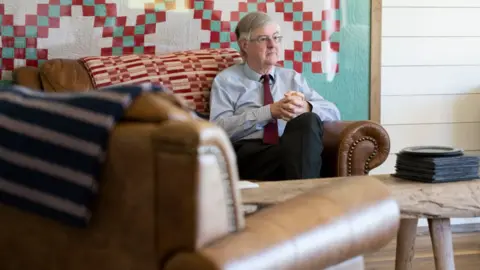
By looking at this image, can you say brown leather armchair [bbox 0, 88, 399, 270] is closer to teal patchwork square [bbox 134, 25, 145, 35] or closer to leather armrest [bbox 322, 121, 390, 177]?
leather armrest [bbox 322, 121, 390, 177]

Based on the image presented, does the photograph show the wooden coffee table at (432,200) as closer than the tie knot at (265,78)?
Yes

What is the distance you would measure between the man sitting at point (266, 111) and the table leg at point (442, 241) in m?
0.73

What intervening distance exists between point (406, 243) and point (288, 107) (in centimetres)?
81

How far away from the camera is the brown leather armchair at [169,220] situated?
2.90ft

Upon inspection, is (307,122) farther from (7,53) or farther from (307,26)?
(7,53)

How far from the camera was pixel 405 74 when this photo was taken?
146 inches

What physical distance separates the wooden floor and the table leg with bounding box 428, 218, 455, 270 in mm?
883

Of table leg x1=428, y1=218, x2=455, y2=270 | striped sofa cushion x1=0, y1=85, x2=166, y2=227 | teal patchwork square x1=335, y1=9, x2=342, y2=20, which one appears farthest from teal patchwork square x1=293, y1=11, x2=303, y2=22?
striped sofa cushion x1=0, y1=85, x2=166, y2=227

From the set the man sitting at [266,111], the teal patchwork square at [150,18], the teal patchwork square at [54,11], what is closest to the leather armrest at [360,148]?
the man sitting at [266,111]

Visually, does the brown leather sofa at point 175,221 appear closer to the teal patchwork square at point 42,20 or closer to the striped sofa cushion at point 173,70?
the striped sofa cushion at point 173,70

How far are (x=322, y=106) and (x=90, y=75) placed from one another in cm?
110

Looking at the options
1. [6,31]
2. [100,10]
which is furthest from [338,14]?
[6,31]

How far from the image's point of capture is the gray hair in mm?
3189

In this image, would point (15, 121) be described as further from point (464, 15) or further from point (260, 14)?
point (464, 15)
